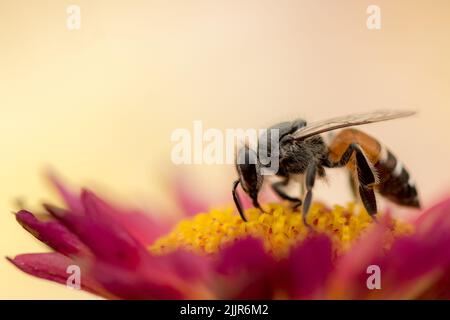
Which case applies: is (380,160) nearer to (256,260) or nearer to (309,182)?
Result: (309,182)

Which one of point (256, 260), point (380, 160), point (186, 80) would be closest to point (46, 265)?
point (256, 260)

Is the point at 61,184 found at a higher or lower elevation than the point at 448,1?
lower

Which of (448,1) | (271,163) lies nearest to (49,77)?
(271,163)

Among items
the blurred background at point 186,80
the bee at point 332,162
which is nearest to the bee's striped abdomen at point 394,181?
the bee at point 332,162

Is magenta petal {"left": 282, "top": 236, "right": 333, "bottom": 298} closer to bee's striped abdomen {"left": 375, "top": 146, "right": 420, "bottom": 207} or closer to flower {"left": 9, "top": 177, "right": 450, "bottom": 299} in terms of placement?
flower {"left": 9, "top": 177, "right": 450, "bottom": 299}

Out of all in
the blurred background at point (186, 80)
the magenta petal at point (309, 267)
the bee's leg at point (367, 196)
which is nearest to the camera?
the magenta petal at point (309, 267)

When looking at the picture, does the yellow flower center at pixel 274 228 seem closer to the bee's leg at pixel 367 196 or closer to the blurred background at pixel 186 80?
the bee's leg at pixel 367 196

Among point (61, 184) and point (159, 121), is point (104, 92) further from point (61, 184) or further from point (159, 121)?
point (61, 184)
